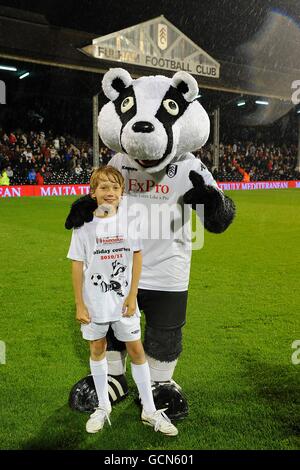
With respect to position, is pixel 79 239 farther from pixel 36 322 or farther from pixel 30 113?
pixel 30 113

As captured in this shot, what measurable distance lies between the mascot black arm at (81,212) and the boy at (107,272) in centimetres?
3

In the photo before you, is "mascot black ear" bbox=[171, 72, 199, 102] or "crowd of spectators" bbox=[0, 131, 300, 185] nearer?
"mascot black ear" bbox=[171, 72, 199, 102]

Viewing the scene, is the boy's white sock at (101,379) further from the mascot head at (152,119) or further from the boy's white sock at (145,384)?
the mascot head at (152,119)

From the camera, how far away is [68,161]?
→ 64.8 ft

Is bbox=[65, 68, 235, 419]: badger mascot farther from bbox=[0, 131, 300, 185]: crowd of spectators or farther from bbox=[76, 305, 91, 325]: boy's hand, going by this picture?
bbox=[0, 131, 300, 185]: crowd of spectators

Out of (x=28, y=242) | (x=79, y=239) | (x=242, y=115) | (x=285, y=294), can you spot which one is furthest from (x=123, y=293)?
(x=242, y=115)

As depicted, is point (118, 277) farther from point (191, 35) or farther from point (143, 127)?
point (191, 35)

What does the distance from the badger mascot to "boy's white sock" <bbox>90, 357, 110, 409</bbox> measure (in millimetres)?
184

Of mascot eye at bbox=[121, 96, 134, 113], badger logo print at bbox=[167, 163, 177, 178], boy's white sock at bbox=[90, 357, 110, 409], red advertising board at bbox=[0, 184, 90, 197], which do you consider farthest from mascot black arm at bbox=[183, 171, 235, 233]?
red advertising board at bbox=[0, 184, 90, 197]

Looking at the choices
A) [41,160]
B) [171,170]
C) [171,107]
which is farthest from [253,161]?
[171,107]

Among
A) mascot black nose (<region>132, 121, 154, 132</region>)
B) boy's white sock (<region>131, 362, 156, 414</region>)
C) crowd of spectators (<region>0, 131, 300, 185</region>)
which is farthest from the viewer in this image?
crowd of spectators (<region>0, 131, 300, 185</region>)

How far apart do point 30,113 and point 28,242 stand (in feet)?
51.3

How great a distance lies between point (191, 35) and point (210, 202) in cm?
2461

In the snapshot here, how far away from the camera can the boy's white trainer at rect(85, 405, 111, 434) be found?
249 centimetres
